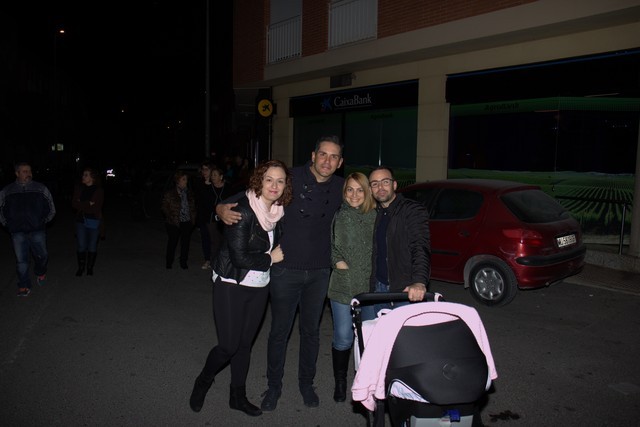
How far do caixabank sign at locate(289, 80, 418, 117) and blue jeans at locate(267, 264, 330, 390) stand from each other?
10.7m

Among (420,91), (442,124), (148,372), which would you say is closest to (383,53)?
(420,91)

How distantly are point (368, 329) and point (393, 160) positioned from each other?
12.0m

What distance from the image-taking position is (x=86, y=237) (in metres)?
8.76

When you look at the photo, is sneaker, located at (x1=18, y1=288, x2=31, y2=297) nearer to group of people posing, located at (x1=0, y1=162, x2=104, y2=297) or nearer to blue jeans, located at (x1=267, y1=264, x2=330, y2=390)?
group of people posing, located at (x1=0, y1=162, x2=104, y2=297)

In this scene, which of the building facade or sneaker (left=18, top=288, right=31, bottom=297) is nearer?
sneaker (left=18, top=288, right=31, bottom=297)

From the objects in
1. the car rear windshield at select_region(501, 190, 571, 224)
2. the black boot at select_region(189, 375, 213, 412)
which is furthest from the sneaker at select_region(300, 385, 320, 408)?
the car rear windshield at select_region(501, 190, 571, 224)

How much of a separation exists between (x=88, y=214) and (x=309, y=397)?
578cm

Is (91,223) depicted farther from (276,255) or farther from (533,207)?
(533,207)

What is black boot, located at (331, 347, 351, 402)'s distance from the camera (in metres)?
4.19

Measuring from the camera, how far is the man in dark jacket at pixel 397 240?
3682mm

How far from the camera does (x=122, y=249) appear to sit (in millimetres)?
11461

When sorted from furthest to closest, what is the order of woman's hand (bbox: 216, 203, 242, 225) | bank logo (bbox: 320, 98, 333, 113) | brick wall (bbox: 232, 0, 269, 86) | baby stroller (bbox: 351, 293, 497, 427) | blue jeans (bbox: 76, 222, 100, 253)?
brick wall (bbox: 232, 0, 269, 86)
bank logo (bbox: 320, 98, 333, 113)
blue jeans (bbox: 76, 222, 100, 253)
woman's hand (bbox: 216, 203, 242, 225)
baby stroller (bbox: 351, 293, 497, 427)

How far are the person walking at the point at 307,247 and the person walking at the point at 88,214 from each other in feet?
18.0

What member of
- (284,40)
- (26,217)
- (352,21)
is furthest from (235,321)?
(284,40)
